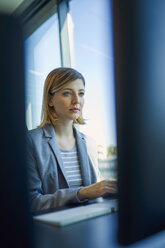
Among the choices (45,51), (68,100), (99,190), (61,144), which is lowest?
(99,190)

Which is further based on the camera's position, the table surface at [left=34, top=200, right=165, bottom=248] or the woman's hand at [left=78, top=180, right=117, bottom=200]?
the woman's hand at [left=78, top=180, right=117, bottom=200]

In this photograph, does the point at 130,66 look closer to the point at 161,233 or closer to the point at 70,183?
the point at 161,233

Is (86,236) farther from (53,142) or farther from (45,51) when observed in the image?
(45,51)

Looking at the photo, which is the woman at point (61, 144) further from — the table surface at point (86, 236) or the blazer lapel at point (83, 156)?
the table surface at point (86, 236)

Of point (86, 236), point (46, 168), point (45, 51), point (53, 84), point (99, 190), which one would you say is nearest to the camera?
point (86, 236)

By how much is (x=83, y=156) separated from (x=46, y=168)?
0.19m

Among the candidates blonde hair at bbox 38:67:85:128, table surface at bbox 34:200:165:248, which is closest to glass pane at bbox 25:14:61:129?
blonde hair at bbox 38:67:85:128

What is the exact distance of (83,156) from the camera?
951mm

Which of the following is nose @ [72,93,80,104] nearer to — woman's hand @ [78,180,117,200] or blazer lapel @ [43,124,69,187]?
blazer lapel @ [43,124,69,187]

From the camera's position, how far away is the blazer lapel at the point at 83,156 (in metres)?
0.91

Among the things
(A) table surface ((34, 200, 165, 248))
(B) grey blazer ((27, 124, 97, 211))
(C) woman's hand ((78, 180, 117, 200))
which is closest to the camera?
(A) table surface ((34, 200, 165, 248))

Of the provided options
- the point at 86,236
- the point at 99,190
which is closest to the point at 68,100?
the point at 99,190

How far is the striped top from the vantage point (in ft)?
2.90

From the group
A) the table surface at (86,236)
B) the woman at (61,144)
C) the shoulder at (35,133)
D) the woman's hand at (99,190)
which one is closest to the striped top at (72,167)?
the woman at (61,144)
